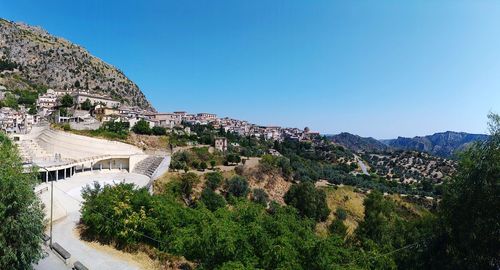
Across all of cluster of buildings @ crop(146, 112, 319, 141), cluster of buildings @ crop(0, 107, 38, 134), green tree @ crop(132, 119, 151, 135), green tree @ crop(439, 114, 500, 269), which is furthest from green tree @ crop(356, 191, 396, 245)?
cluster of buildings @ crop(146, 112, 319, 141)

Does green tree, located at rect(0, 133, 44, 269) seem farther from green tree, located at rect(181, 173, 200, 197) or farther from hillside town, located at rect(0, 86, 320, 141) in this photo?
hillside town, located at rect(0, 86, 320, 141)

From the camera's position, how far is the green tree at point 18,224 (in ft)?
36.8

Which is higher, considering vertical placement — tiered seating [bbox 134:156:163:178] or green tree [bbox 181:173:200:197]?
tiered seating [bbox 134:156:163:178]

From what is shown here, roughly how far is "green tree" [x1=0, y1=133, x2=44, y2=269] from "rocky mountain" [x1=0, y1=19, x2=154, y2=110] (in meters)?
98.5

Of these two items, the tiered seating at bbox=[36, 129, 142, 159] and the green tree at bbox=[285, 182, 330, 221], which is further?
the green tree at bbox=[285, 182, 330, 221]

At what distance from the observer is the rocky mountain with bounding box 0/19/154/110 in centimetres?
10881

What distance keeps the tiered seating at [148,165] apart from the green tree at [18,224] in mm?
25413

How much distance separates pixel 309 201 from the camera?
43.6 metres

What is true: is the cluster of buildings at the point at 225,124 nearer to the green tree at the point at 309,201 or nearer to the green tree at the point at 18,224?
the green tree at the point at 309,201

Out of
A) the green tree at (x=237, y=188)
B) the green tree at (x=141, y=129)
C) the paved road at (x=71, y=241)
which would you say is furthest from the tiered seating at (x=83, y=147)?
the green tree at (x=237, y=188)

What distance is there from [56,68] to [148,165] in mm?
→ 93889

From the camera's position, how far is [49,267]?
1416cm

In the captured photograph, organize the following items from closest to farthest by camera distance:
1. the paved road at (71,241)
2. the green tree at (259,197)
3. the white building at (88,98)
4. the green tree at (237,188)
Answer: the paved road at (71,241)
the green tree at (237,188)
the green tree at (259,197)
the white building at (88,98)

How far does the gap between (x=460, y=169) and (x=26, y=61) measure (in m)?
130
